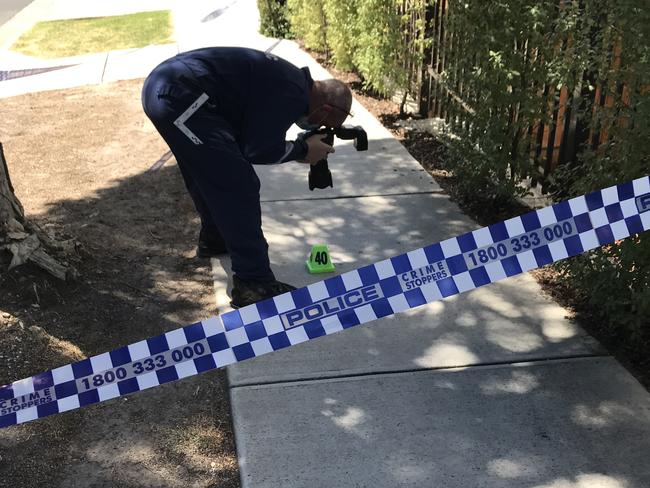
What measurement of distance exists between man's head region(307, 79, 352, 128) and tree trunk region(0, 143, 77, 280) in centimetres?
175

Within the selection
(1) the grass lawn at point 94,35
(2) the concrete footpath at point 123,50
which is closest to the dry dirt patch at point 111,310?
(2) the concrete footpath at point 123,50

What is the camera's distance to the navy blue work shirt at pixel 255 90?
3.99 metres

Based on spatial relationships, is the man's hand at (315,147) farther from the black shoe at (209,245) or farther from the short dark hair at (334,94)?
the black shoe at (209,245)

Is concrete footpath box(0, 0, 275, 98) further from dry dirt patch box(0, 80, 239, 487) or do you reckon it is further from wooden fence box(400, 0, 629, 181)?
wooden fence box(400, 0, 629, 181)

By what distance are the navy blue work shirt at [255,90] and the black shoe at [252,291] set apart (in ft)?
2.47

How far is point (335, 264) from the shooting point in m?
4.89

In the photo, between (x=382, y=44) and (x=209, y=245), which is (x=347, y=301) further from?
(x=382, y=44)

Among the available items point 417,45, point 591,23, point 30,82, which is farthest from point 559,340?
point 30,82

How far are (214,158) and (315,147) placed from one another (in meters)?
0.61

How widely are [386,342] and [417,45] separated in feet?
16.1

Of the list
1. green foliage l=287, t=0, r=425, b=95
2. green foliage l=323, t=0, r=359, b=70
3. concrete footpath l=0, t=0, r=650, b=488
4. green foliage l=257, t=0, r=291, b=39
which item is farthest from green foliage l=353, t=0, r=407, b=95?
green foliage l=257, t=0, r=291, b=39

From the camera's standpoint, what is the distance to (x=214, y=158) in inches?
157

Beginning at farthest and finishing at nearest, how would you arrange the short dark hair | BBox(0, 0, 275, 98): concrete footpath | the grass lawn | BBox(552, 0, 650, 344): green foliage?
the grass lawn, BBox(0, 0, 275, 98): concrete footpath, the short dark hair, BBox(552, 0, 650, 344): green foliage

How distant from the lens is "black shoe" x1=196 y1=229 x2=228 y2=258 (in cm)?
498
